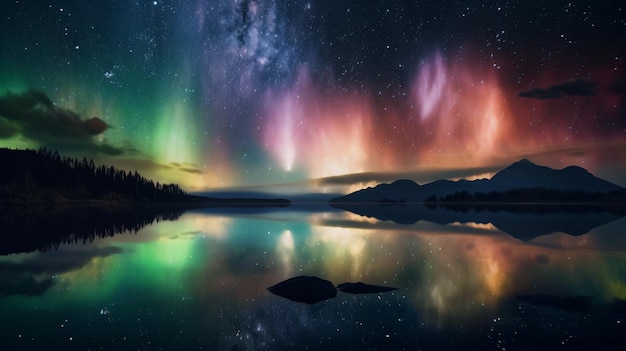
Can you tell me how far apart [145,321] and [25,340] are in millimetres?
3932

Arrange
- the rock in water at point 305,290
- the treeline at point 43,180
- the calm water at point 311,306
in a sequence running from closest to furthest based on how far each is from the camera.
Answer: the calm water at point 311,306 < the rock in water at point 305,290 < the treeline at point 43,180

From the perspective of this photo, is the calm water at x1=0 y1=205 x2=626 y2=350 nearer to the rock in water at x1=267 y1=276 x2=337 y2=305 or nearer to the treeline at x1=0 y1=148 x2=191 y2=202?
the rock in water at x1=267 y1=276 x2=337 y2=305

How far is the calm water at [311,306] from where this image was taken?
12.8 meters

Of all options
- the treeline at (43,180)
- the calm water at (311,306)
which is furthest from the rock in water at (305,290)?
the treeline at (43,180)

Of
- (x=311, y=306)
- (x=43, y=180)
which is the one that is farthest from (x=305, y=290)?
(x=43, y=180)

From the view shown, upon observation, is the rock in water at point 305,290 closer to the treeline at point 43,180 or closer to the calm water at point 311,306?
the calm water at point 311,306

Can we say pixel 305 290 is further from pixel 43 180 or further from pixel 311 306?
pixel 43 180

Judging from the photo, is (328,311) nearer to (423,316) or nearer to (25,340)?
(423,316)

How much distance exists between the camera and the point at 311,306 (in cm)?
1655

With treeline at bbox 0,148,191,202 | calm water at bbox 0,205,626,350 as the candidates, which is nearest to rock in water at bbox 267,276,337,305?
calm water at bbox 0,205,626,350

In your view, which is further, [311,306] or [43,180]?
[43,180]

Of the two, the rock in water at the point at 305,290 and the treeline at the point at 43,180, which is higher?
the treeline at the point at 43,180

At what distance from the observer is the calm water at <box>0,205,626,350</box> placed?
42.0 ft

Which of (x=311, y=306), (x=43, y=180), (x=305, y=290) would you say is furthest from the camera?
(x=43, y=180)
